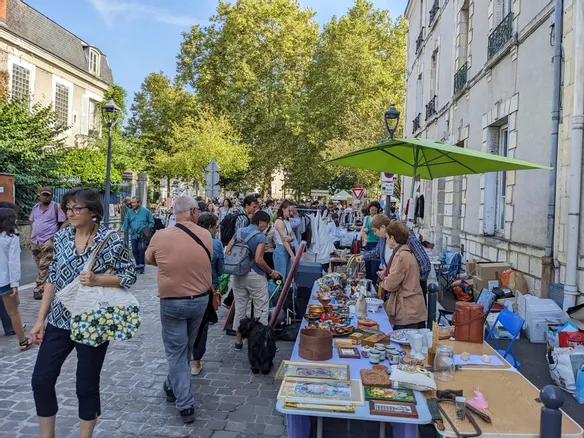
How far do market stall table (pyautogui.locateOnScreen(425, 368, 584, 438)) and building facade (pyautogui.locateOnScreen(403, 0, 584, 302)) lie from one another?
13.0 feet

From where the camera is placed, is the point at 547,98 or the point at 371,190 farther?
the point at 371,190

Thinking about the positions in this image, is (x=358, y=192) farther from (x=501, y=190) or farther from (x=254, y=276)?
(x=254, y=276)

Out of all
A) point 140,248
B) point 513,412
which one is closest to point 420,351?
point 513,412

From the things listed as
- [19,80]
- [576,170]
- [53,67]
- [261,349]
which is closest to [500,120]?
[576,170]

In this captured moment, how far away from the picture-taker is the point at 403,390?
2.94 metres

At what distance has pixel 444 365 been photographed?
10.7 ft

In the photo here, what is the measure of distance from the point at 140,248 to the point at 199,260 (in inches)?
307

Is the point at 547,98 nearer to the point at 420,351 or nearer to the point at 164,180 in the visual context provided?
the point at 420,351

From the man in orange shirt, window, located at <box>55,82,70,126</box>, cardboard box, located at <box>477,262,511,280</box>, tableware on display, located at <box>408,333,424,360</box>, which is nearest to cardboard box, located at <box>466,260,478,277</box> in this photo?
cardboard box, located at <box>477,262,511,280</box>

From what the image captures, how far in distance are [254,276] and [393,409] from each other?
3388 millimetres

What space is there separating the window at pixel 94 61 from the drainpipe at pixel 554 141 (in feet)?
98.6

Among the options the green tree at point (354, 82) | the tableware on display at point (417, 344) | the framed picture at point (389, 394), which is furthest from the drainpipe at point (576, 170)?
the green tree at point (354, 82)

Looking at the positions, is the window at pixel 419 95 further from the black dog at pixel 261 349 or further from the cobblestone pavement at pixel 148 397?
the black dog at pixel 261 349

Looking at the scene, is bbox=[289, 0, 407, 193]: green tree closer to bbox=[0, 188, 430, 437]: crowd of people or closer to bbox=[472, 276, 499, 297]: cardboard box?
bbox=[472, 276, 499, 297]: cardboard box
